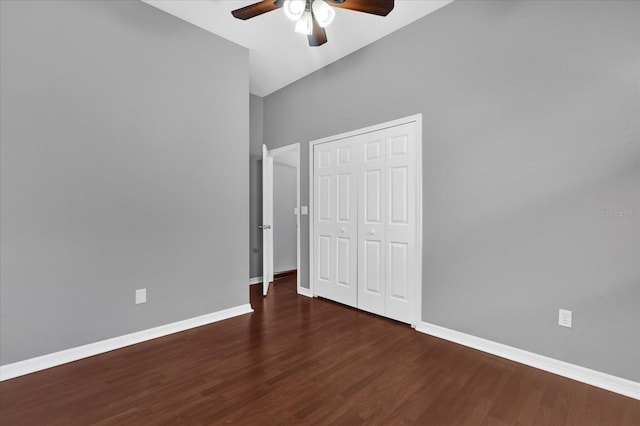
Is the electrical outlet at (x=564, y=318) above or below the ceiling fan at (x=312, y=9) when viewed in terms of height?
below

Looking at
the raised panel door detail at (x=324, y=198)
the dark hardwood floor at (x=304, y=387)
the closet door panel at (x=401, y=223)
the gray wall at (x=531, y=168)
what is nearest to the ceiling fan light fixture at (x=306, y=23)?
the gray wall at (x=531, y=168)

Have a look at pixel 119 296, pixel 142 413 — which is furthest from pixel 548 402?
pixel 119 296

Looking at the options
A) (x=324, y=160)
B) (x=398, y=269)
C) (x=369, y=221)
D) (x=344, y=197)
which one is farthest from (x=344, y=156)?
(x=398, y=269)

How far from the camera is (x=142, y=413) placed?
1719 mm

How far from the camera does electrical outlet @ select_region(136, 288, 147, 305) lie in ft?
8.93

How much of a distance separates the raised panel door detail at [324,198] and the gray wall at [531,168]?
1239 millimetres

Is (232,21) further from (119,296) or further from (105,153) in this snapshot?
(119,296)

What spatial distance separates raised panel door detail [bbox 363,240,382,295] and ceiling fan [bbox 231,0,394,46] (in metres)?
2.20

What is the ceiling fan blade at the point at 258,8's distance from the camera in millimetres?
2072

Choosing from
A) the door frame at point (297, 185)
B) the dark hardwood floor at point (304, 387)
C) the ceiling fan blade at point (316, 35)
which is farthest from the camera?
the door frame at point (297, 185)

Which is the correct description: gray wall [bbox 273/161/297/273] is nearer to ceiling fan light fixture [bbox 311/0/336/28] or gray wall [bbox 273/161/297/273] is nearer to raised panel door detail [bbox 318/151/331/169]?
raised panel door detail [bbox 318/151/331/169]

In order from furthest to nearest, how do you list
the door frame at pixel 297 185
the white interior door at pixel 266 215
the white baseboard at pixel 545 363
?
the door frame at pixel 297 185 < the white interior door at pixel 266 215 < the white baseboard at pixel 545 363

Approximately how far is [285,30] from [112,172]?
7.50 feet

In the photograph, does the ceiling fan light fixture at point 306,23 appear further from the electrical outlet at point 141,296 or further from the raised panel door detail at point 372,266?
the electrical outlet at point 141,296
